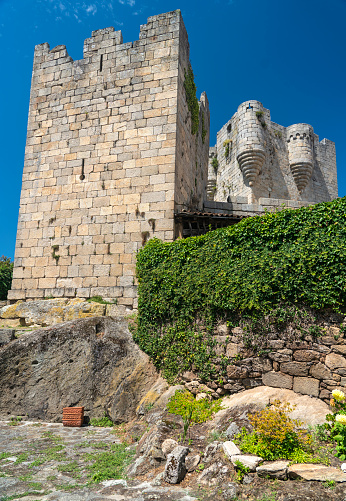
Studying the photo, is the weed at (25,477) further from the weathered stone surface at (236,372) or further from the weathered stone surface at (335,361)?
the weathered stone surface at (335,361)

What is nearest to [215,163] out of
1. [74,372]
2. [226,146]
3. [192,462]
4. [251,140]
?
[226,146]

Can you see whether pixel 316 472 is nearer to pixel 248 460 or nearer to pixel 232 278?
pixel 248 460

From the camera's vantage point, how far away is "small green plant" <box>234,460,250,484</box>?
4207mm

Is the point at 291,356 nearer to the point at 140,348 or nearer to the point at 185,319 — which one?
the point at 185,319

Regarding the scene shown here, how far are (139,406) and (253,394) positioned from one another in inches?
95.3

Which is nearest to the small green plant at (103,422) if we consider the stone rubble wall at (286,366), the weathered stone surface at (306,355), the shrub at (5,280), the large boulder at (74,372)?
the large boulder at (74,372)

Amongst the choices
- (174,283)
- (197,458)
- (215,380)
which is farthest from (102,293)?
(197,458)

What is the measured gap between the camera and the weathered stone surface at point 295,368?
5973 millimetres

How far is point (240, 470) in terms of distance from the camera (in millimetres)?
4281

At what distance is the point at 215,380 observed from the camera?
6934 mm

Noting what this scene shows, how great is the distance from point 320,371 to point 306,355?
31 centimetres

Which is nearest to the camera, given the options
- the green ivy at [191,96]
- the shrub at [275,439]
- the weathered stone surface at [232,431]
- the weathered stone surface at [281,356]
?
the shrub at [275,439]

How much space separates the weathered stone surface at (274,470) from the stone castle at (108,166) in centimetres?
608

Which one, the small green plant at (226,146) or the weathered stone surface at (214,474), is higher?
the small green plant at (226,146)
